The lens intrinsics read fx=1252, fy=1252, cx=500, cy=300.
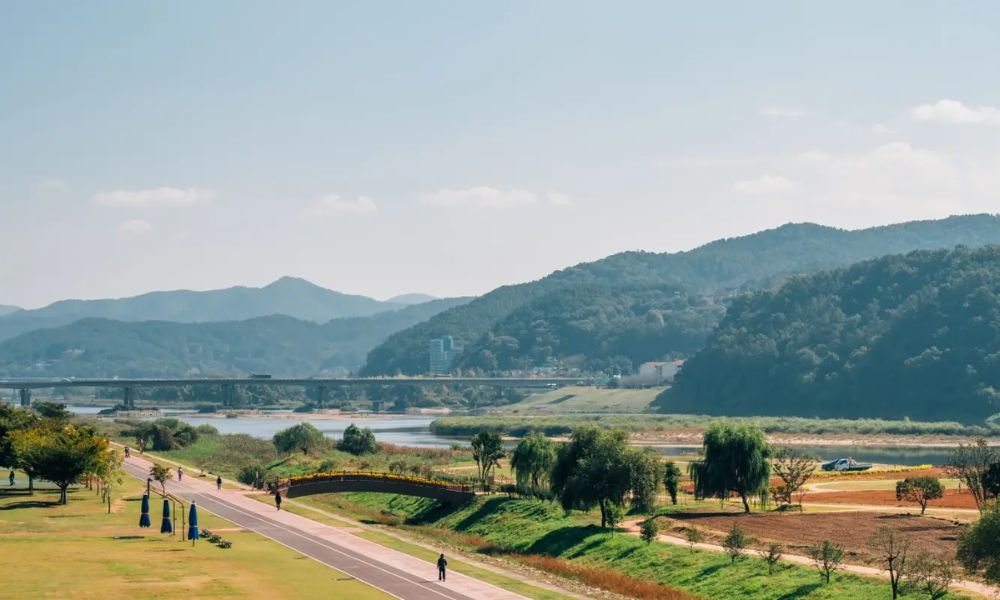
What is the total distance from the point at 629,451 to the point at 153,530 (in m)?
34.6

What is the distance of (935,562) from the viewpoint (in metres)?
61.9

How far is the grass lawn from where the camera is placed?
66.2 meters

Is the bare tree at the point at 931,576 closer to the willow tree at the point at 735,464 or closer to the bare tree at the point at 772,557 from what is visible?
the bare tree at the point at 772,557

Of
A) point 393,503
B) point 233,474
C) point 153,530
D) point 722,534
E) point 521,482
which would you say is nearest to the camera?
point 722,534

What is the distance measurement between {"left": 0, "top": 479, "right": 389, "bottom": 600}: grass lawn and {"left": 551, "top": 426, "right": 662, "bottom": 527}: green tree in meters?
21.2

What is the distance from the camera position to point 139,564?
73.8 meters

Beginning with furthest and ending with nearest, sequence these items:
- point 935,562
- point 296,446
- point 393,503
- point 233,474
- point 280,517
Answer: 1. point 296,446
2. point 233,474
3. point 393,503
4. point 280,517
5. point 935,562

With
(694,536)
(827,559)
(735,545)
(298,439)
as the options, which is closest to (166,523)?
(694,536)

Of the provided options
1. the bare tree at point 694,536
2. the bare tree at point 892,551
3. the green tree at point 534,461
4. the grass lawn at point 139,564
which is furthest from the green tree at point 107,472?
the bare tree at point 892,551

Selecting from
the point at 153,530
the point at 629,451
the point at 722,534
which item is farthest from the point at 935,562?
the point at 153,530

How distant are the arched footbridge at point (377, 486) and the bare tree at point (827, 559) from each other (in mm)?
44688

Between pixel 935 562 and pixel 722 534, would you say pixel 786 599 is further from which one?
pixel 722 534

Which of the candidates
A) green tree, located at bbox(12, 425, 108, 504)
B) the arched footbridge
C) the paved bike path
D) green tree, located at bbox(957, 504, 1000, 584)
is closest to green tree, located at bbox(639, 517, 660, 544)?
the paved bike path

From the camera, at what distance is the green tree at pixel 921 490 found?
276 feet
